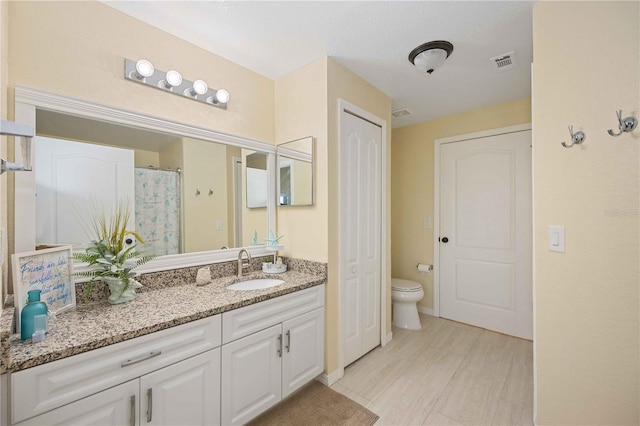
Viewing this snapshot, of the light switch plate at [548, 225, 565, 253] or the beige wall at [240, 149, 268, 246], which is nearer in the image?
the light switch plate at [548, 225, 565, 253]

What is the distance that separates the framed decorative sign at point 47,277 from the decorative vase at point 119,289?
0.47ft

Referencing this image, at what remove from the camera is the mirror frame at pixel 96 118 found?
121cm

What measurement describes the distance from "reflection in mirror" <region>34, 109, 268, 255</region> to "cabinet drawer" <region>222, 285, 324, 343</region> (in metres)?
0.64

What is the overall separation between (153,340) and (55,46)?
4.92 ft

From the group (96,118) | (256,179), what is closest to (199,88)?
(96,118)

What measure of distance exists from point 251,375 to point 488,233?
2663 millimetres

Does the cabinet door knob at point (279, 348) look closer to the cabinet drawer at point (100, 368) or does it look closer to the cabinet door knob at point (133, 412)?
the cabinet drawer at point (100, 368)

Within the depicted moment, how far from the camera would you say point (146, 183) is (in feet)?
5.33

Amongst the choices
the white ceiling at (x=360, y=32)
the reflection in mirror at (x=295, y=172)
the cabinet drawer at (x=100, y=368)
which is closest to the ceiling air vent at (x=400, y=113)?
the white ceiling at (x=360, y=32)

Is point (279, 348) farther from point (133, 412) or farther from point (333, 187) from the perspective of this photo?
point (333, 187)

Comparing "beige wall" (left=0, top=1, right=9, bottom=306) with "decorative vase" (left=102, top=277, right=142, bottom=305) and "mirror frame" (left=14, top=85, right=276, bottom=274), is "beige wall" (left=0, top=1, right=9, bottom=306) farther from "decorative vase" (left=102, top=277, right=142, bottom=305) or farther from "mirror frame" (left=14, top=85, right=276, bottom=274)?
"decorative vase" (left=102, top=277, right=142, bottom=305)

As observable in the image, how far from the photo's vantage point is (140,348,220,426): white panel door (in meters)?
1.13

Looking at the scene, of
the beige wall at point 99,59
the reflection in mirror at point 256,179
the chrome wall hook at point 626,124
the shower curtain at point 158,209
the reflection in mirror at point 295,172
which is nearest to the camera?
the chrome wall hook at point 626,124

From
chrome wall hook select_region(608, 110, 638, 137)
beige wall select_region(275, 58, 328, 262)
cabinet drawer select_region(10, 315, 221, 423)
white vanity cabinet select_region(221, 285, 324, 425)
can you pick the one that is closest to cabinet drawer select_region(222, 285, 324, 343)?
white vanity cabinet select_region(221, 285, 324, 425)
